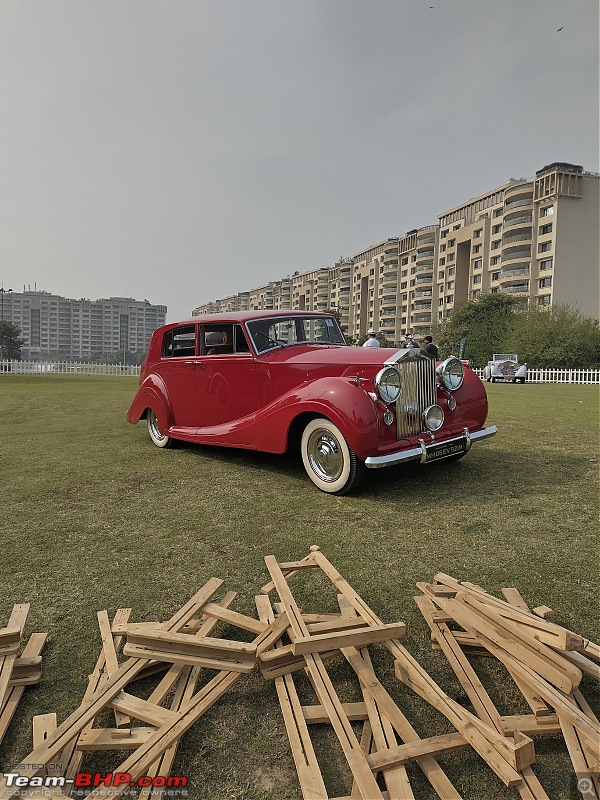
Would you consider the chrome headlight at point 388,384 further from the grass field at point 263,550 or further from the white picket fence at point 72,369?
the white picket fence at point 72,369

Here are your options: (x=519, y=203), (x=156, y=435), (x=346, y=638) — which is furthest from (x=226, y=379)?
(x=519, y=203)

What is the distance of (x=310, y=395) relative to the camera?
502 centimetres

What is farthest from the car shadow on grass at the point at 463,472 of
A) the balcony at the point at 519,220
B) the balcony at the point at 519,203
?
the balcony at the point at 519,203

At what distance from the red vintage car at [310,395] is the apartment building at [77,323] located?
115 meters

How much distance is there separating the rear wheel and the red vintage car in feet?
0.07

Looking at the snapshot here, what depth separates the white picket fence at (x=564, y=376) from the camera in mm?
31656

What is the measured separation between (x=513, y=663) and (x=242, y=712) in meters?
1.09

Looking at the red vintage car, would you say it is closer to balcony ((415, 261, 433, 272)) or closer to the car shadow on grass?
the car shadow on grass

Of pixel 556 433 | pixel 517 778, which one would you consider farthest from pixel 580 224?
pixel 517 778

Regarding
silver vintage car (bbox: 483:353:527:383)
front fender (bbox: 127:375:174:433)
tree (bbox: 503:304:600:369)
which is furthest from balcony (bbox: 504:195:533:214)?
front fender (bbox: 127:375:174:433)

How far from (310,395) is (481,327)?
50279mm

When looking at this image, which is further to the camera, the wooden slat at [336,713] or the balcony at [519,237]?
the balcony at [519,237]

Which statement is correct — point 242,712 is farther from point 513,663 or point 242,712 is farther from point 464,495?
point 464,495

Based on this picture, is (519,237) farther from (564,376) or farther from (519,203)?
(564,376)
